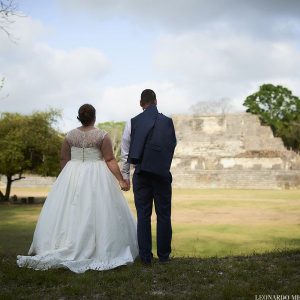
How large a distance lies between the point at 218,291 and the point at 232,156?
34.6m

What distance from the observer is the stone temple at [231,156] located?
31386 millimetres

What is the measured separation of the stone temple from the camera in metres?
31.4

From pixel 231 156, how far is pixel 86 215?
33646mm

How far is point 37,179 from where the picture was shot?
117ft

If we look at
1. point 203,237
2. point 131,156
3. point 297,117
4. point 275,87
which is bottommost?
point 203,237

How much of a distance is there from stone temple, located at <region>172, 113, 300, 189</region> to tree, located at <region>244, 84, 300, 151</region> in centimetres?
Result: 1220

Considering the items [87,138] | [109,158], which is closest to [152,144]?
[109,158]

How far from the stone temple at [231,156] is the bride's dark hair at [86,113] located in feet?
87.2

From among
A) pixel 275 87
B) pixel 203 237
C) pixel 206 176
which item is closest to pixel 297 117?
pixel 275 87

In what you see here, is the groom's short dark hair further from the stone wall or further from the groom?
the stone wall

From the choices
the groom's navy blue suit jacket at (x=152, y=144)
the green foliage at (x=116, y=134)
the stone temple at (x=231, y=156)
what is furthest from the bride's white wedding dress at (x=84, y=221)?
the green foliage at (x=116, y=134)

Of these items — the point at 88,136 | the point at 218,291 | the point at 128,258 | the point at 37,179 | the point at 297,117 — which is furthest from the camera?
the point at 297,117

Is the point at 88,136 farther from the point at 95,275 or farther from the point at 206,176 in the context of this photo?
the point at 206,176

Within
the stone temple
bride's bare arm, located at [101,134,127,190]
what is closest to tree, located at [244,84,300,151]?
the stone temple
